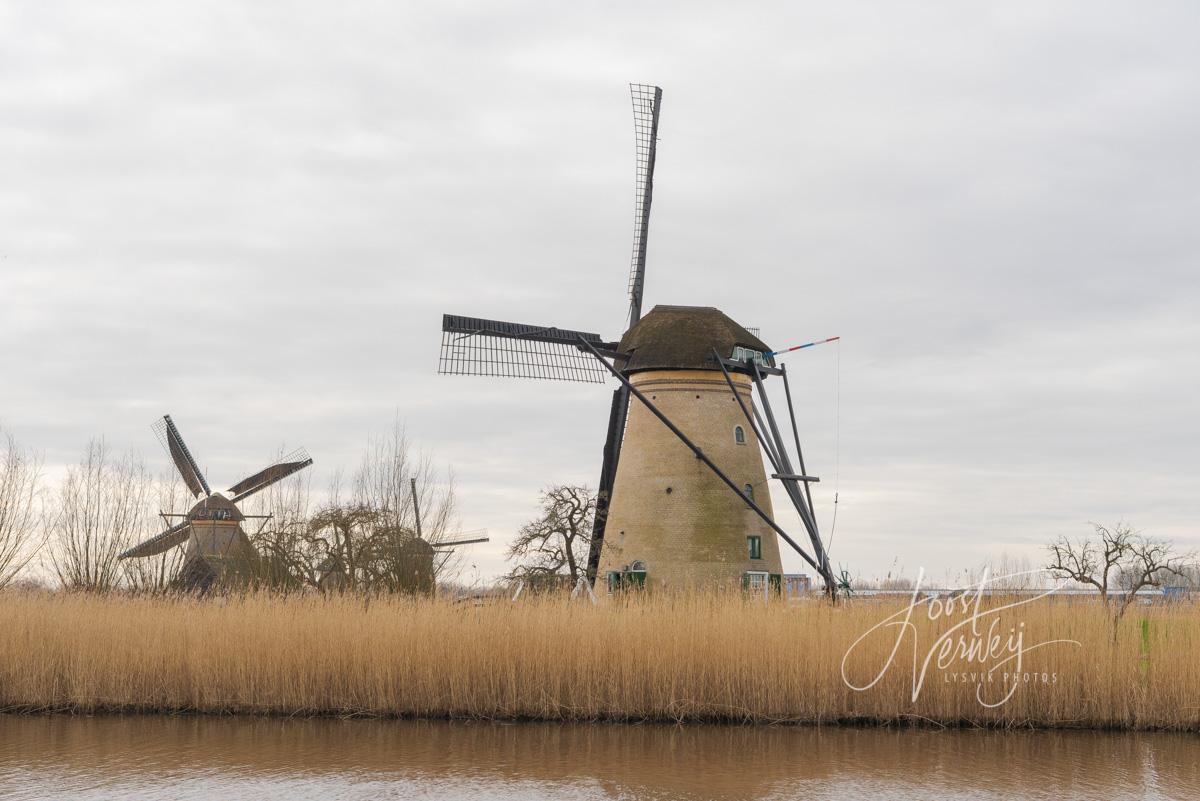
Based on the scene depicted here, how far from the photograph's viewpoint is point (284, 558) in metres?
18.1

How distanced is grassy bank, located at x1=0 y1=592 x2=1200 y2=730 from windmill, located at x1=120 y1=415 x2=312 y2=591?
5127mm

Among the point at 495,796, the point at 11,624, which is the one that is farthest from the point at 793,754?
the point at 11,624

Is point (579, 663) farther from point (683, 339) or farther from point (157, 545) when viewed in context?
point (157, 545)

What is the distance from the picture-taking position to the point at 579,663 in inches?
490

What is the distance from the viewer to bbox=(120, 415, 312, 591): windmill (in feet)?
62.2

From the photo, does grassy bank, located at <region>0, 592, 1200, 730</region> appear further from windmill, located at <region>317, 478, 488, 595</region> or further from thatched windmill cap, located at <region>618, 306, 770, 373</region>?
thatched windmill cap, located at <region>618, 306, 770, 373</region>

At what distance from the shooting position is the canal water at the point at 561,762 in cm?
889

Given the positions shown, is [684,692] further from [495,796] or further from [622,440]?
[622,440]

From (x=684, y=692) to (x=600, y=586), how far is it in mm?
7701

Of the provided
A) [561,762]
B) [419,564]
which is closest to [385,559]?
[419,564]

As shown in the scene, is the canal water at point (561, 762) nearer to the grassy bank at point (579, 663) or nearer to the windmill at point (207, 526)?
the grassy bank at point (579, 663)

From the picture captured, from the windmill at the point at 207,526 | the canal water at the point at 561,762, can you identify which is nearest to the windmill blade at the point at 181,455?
the windmill at the point at 207,526

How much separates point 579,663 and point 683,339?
885cm

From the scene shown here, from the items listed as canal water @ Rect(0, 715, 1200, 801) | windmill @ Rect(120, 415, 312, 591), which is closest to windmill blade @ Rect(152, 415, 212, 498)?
windmill @ Rect(120, 415, 312, 591)
